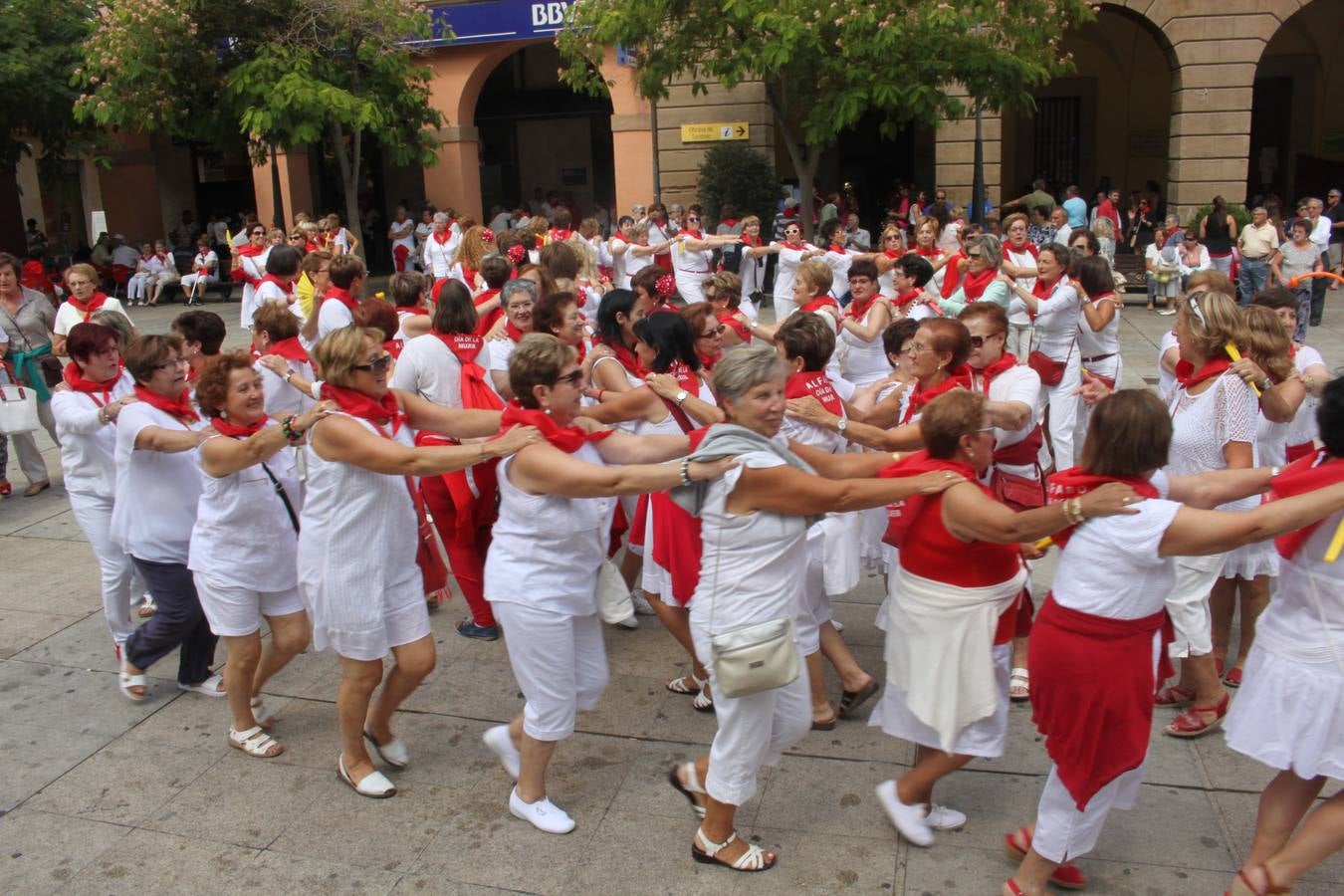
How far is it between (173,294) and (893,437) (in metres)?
21.3

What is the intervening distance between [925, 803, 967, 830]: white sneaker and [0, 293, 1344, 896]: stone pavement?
1.5 inches

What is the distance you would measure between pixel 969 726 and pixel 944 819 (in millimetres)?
527

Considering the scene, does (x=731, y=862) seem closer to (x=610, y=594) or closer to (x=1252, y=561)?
(x=610, y=594)

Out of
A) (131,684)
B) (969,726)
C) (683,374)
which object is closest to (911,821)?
(969,726)

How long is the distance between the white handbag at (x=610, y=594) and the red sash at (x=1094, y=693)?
1.40m

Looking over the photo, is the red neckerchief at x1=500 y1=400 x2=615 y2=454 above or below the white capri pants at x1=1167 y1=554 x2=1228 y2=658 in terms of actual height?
above

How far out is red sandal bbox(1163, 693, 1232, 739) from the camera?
4.57 m

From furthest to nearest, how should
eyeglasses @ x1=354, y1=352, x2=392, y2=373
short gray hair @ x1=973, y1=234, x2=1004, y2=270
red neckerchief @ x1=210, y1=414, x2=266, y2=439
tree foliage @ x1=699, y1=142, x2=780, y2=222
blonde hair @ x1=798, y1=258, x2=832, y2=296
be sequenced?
tree foliage @ x1=699, y1=142, x2=780, y2=222
short gray hair @ x1=973, y1=234, x2=1004, y2=270
blonde hair @ x1=798, y1=258, x2=832, y2=296
red neckerchief @ x1=210, y1=414, x2=266, y2=439
eyeglasses @ x1=354, y1=352, x2=392, y2=373

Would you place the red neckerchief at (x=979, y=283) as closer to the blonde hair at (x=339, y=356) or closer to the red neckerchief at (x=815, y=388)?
the red neckerchief at (x=815, y=388)

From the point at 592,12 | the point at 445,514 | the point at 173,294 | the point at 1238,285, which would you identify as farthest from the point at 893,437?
the point at 173,294

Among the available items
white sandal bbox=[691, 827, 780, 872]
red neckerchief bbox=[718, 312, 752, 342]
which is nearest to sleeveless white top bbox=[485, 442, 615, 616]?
white sandal bbox=[691, 827, 780, 872]

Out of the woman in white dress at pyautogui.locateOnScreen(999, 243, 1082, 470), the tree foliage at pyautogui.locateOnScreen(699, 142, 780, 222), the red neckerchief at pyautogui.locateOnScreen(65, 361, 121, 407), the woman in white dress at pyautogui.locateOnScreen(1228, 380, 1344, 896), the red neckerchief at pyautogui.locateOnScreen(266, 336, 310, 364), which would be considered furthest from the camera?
the tree foliage at pyautogui.locateOnScreen(699, 142, 780, 222)

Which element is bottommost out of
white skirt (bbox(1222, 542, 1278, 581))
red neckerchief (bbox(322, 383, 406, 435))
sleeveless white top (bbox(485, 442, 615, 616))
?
white skirt (bbox(1222, 542, 1278, 581))

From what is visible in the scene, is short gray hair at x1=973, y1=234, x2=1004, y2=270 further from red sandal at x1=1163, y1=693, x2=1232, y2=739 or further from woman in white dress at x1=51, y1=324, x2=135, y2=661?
woman in white dress at x1=51, y1=324, x2=135, y2=661
